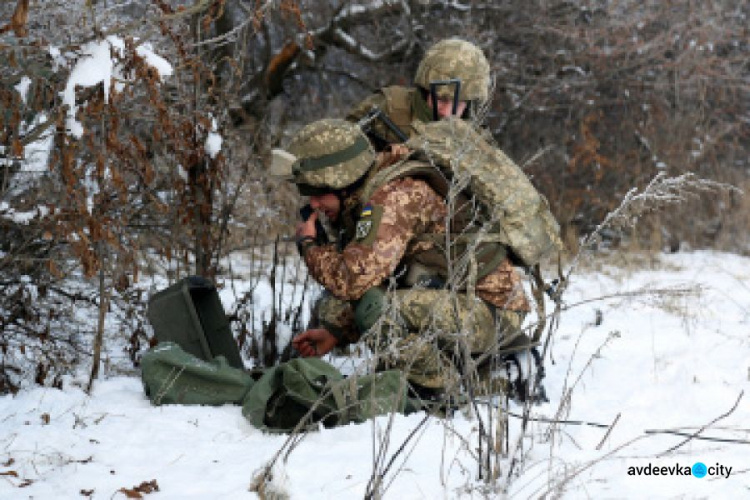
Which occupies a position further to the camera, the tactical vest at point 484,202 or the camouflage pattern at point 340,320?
the camouflage pattern at point 340,320

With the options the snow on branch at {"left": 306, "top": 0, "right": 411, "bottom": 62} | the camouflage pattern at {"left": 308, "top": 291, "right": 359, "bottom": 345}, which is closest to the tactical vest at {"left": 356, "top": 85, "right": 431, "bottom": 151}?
the camouflage pattern at {"left": 308, "top": 291, "right": 359, "bottom": 345}

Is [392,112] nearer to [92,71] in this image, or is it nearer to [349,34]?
[92,71]

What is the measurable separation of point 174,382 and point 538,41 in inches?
233

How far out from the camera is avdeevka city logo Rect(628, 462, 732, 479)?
2.46m

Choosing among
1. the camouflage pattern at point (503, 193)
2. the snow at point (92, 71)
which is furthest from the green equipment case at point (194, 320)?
the snow at point (92, 71)

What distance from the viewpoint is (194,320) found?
11.4 ft

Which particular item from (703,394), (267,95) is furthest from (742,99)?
(703,394)

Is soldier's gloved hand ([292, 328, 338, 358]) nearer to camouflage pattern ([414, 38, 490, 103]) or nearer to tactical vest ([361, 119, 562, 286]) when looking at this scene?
tactical vest ([361, 119, 562, 286])

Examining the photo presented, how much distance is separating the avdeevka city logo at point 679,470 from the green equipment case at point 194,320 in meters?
1.80

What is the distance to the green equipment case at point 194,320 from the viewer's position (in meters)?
3.42

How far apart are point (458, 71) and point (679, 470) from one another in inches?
85.3

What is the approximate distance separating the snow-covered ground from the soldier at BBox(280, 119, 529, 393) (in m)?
0.40

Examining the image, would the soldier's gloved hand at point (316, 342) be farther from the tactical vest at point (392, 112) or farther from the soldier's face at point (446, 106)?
the soldier's face at point (446, 106)

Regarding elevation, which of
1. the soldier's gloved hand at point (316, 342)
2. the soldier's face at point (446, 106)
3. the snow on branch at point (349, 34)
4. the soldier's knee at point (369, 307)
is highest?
the snow on branch at point (349, 34)
